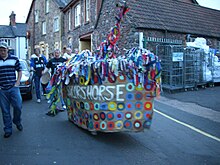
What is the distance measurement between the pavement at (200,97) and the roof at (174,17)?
171 inches

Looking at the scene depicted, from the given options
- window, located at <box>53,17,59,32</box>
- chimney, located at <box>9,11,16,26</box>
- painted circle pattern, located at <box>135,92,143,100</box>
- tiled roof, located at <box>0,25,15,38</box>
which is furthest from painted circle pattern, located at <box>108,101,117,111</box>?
chimney, located at <box>9,11,16,26</box>

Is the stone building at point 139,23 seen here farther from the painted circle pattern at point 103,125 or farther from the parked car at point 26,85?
the painted circle pattern at point 103,125

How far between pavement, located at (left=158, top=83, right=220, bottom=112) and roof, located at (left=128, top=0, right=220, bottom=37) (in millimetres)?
4337

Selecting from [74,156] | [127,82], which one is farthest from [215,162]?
[74,156]

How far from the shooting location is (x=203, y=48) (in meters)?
13.7

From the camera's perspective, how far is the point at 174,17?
1692cm

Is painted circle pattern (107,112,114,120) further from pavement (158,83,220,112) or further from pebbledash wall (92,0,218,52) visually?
pebbledash wall (92,0,218,52)

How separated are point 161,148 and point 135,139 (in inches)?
24.6

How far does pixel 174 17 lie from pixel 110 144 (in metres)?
13.9

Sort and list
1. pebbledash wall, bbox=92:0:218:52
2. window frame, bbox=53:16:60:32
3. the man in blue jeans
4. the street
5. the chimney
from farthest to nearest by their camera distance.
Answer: the chimney → window frame, bbox=53:16:60:32 → pebbledash wall, bbox=92:0:218:52 → the man in blue jeans → the street

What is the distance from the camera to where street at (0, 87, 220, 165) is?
411cm

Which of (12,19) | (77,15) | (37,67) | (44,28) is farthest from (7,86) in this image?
(12,19)

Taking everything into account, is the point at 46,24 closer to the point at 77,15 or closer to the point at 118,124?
the point at 77,15

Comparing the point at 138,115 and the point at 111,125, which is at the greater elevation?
the point at 138,115
